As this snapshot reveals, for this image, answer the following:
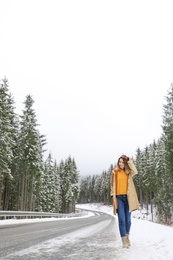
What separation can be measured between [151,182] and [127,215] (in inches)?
2371

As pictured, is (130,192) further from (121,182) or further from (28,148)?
(28,148)

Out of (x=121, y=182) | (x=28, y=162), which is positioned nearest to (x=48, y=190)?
(x=28, y=162)

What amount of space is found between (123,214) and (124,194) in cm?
39

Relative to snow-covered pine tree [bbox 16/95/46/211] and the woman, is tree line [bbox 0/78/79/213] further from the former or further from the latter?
the woman

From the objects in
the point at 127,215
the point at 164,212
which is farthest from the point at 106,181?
the point at 127,215

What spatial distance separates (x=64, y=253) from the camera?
4883 mm

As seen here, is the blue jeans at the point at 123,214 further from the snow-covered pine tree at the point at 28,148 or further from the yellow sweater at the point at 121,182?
the snow-covered pine tree at the point at 28,148

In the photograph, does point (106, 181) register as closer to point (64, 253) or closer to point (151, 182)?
point (151, 182)

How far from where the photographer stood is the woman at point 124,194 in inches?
226

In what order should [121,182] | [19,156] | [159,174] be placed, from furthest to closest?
[159,174], [19,156], [121,182]

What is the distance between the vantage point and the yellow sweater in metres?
5.88

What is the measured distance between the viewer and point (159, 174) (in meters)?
52.2

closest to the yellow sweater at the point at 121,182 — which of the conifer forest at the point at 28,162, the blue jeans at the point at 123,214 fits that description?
the blue jeans at the point at 123,214

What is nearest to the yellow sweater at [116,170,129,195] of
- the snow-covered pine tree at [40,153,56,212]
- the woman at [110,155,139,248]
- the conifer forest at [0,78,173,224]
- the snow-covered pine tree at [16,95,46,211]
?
the woman at [110,155,139,248]
